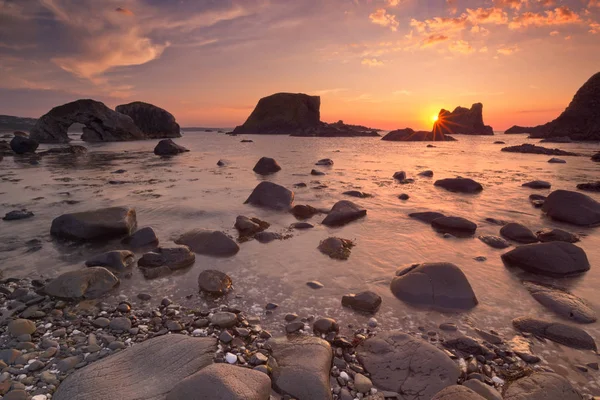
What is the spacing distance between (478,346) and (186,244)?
531 centimetres

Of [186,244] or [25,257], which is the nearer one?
[25,257]

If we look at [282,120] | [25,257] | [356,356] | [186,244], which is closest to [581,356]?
[356,356]

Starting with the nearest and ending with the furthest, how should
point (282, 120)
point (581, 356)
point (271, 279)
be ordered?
point (581, 356), point (271, 279), point (282, 120)

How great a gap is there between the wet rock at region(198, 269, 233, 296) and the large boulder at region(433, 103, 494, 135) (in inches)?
4772

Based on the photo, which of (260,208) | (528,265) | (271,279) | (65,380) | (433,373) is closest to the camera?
(65,380)

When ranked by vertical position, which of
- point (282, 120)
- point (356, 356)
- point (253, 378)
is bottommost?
point (356, 356)

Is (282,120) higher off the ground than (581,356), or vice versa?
(282,120)

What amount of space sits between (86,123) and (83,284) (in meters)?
54.5

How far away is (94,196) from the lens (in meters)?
10.9

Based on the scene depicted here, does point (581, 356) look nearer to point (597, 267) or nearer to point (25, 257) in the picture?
point (597, 267)

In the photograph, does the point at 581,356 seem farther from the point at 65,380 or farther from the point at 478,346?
the point at 65,380

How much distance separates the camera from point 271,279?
16.3ft

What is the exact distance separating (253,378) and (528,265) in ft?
17.1

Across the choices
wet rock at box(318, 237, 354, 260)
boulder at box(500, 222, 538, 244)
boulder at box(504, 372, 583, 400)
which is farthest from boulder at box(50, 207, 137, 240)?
boulder at box(500, 222, 538, 244)
